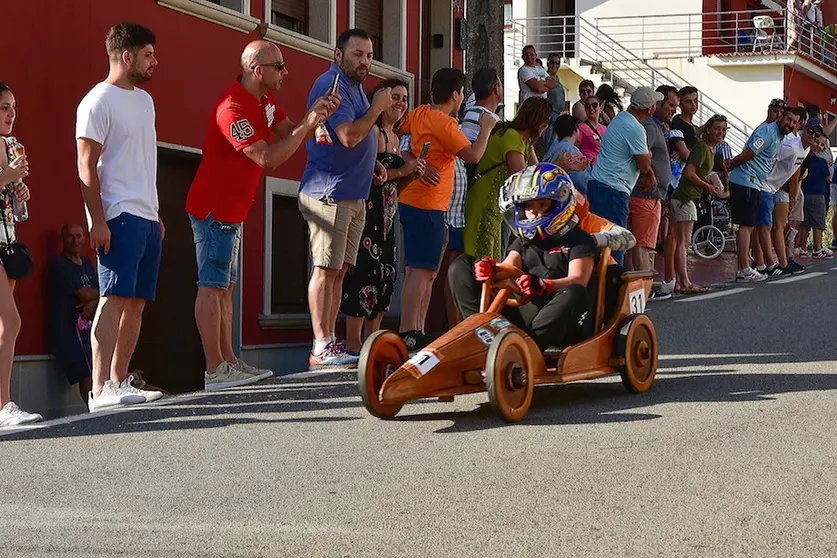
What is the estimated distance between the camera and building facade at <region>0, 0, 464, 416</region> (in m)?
12.0

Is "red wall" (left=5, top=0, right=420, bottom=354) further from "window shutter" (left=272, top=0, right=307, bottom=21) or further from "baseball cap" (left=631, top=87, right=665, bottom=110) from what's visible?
"baseball cap" (left=631, top=87, right=665, bottom=110)

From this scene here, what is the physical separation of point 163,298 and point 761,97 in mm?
30546

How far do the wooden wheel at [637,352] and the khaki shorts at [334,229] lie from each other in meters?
2.26

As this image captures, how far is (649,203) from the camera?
15.4 m

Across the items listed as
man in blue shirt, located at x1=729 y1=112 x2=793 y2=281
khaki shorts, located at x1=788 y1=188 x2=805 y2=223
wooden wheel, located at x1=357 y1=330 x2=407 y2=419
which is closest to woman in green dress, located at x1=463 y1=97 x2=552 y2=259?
wooden wheel, located at x1=357 y1=330 x2=407 y2=419

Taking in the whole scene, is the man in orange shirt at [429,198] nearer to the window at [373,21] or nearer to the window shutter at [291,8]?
the window shutter at [291,8]

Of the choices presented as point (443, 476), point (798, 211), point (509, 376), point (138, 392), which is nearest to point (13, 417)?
point (138, 392)

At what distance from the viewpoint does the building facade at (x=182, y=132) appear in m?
12.0

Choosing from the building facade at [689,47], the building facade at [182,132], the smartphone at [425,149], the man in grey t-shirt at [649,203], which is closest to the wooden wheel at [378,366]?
the smartphone at [425,149]

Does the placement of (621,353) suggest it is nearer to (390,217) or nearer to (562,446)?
(562,446)

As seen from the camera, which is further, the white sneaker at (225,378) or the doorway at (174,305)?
the doorway at (174,305)

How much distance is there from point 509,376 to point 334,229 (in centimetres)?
296

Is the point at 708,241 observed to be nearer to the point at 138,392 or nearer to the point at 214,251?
the point at 214,251

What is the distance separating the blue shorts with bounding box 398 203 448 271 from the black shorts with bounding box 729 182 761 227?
288 inches
